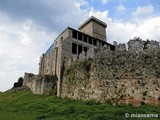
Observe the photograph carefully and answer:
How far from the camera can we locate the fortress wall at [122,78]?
14.3 m

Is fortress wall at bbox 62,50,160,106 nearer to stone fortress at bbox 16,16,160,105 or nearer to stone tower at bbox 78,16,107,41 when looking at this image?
stone fortress at bbox 16,16,160,105

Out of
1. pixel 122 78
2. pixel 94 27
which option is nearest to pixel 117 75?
pixel 122 78

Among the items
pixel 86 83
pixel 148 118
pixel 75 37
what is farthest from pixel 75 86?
pixel 75 37

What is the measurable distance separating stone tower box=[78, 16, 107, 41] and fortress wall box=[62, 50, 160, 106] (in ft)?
62.5

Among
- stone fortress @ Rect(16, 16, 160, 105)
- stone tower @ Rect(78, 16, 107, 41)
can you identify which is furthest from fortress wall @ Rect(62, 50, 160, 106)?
stone tower @ Rect(78, 16, 107, 41)

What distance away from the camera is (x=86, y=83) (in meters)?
17.9

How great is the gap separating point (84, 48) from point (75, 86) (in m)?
12.1

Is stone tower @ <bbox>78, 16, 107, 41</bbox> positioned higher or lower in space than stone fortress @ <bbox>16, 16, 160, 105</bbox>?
higher

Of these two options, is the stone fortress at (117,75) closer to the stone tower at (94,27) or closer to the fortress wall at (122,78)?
the fortress wall at (122,78)

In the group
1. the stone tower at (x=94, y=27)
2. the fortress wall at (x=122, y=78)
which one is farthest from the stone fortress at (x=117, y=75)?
the stone tower at (x=94, y=27)

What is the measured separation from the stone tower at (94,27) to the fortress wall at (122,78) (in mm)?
19036

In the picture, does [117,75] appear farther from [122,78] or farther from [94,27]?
[94,27]

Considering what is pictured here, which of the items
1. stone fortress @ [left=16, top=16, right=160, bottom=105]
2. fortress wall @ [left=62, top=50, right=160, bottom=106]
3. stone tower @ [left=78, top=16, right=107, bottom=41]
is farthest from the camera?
stone tower @ [left=78, top=16, right=107, bottom=41]

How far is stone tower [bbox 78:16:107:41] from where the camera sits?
36.9 metres
